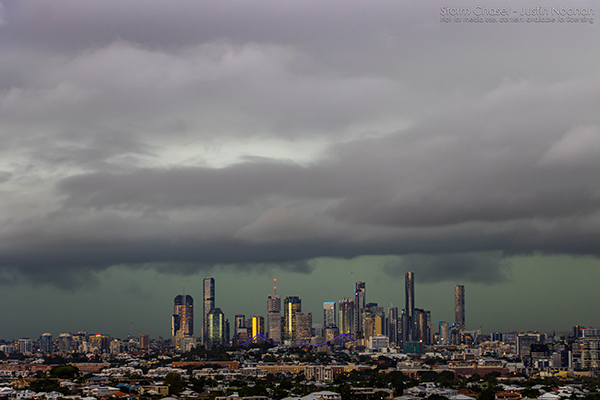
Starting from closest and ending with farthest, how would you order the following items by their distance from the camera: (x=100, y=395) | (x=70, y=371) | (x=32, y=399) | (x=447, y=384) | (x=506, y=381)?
(x=32, y=399)
(x=100, y=395)
(x=70, y=371)
(x=447, y=384)
(x=506, y=381)

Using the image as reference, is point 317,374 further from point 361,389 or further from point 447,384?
point 361,389

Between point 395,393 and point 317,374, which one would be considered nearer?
point 395,393

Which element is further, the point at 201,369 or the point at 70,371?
the point at 201,369

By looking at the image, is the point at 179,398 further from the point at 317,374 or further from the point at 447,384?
the point at 317,374

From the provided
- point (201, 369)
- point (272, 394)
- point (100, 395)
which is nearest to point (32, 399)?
point (100, 395)

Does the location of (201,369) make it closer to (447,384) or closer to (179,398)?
(447,384)

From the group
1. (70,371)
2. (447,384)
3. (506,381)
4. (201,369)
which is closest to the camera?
(70,371)

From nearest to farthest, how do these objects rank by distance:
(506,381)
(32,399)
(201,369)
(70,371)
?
(32,399) < (70,371) < (506,381) < (201,369)

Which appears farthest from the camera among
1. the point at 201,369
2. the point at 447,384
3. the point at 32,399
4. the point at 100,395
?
the point at 201,369

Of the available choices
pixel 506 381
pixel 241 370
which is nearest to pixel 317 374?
pixel 241 370
